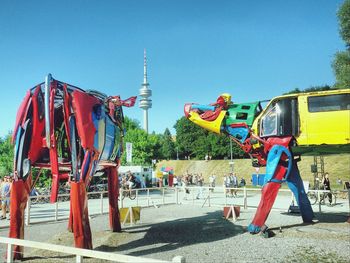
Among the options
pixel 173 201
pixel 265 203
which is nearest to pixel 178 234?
pixel 265 203

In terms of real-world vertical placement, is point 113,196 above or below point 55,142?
below

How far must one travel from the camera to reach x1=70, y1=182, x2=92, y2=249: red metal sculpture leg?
7.31 metres

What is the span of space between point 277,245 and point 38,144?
20.5 feet

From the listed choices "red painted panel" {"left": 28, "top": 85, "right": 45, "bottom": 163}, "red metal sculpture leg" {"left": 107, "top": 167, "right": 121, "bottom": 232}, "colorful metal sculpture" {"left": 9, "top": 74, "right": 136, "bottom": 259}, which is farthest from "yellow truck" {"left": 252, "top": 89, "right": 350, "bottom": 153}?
"red painted panel" {"left": 28, "top": 85, "right": 45, "bottom": 163}

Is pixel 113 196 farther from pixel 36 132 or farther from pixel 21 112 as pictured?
pixel 21 112

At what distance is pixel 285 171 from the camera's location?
10.9 metres

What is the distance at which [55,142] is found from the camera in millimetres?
7797

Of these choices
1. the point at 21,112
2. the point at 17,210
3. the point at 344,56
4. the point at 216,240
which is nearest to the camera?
the point at 17,210

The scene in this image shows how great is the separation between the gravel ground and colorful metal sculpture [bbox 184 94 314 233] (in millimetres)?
879

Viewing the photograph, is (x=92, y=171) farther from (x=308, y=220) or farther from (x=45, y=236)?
(x=308, y=220)

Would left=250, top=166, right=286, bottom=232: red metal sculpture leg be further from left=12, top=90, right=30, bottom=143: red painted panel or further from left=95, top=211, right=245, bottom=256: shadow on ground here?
left=12, top=90, right=30, bottom=143: red painted panel

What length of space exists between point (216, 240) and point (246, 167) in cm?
4235

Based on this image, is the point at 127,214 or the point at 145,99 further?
the point at 145,99

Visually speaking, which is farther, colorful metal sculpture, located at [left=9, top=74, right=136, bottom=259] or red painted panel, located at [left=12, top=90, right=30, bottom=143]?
red painted panel, located at [left=12, top=90, right=30, bottom=143]
